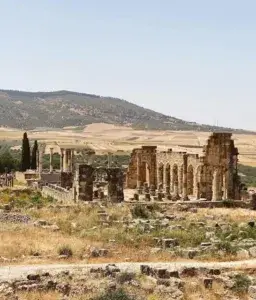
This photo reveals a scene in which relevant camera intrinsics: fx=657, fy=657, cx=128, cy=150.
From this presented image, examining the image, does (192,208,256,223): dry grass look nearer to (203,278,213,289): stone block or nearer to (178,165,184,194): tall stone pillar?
(178,165,184,194): tall stone pillar

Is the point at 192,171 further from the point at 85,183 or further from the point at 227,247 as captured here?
the point at 227,247

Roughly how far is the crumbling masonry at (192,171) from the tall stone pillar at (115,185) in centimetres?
652

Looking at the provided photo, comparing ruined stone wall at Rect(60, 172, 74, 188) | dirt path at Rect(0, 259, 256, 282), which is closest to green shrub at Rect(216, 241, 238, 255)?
dirt path at Rect(0, 259, 256, 282)

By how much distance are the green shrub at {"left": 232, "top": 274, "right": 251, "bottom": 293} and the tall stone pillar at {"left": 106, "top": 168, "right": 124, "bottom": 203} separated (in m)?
20.0

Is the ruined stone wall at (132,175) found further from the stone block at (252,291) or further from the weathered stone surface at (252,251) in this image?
the stone block at (252,291)

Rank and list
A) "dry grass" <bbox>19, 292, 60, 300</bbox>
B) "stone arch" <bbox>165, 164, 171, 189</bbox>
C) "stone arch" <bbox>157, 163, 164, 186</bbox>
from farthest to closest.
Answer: "stone arch" <bbox>157, 163, 164, 186</bbox>, "stone arch" <bbox>165, 164, 171, 189</bbox>, "dry grass" <bbox>19, 292, 60, 300</bbox>

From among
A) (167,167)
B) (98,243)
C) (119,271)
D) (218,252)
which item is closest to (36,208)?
(98,243)

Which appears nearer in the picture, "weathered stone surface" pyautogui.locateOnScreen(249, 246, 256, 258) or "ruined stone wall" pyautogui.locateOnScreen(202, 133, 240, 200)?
"weathered stone surface" pyautogui.locateOnScreen(249, 246, 256, 258)

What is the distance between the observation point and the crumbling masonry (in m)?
41.9

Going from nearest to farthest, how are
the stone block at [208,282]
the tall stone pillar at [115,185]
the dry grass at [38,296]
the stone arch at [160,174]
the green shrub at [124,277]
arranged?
the dry grass at [38,296], the green shrub at [124,277], the stone block at [208,282], the tall stone pillar at [115,185], the stone arch at [160,174]

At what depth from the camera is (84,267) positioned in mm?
18391

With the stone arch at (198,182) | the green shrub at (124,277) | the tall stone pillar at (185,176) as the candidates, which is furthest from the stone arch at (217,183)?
the green shrub at (124,277)

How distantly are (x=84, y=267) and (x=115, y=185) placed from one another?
64.1ft

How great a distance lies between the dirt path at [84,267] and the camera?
17469mm
